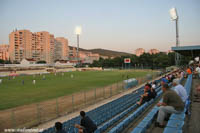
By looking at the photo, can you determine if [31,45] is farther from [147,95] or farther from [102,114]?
[147,95]

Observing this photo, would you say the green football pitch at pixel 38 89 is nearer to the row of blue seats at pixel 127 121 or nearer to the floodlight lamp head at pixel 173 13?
the row of blue seats at pixel 127 121

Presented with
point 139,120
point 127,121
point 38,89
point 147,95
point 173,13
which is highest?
point 173,13

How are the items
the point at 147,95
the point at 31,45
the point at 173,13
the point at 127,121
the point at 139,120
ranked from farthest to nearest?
the point at 31,45
the point at 173,13
the point at 147,95
the point at 139,120
the point at 127,121

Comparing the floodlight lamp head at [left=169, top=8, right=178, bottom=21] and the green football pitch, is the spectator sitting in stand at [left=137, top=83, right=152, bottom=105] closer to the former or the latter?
the green football pitch

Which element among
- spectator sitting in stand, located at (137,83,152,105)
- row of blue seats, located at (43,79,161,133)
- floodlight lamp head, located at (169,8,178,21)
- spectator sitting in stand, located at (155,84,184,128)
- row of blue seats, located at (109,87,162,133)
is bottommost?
row of blue seats, located at (43,79,161,133)

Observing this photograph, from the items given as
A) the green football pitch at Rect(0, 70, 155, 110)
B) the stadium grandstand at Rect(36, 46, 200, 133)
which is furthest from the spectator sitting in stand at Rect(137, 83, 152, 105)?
the green football pitch at Rect(0, 70, 155, 110)

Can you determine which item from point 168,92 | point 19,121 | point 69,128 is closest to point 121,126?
point 168,92

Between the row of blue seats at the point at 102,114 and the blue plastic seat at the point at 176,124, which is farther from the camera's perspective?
the row of blue seats at the point at 102,114

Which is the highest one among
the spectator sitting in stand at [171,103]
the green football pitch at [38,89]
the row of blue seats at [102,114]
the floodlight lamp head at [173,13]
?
the floodlight lamp head at [173,13]

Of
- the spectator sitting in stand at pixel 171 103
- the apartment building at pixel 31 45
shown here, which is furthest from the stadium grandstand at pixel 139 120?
the apartment building at pixel 31 45

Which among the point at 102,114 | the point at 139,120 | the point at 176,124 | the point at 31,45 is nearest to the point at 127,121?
the point at 139,120

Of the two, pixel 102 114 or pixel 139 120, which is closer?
pixel 139 120

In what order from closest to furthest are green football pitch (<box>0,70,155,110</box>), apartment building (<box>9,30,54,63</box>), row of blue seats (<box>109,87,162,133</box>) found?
1. row of blue seats (<box>109,87,162,133</box>)
2. green football pitch (<box>0,70,155,110</box>)
3. apartment building (<box>9,30,54,63</box>)

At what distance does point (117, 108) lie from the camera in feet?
32.9
